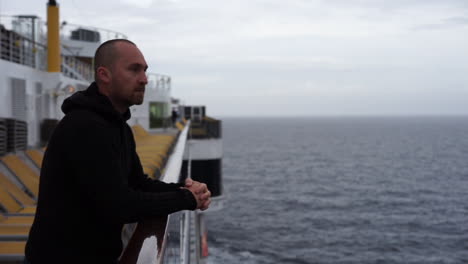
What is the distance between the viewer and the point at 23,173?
29.0 ft

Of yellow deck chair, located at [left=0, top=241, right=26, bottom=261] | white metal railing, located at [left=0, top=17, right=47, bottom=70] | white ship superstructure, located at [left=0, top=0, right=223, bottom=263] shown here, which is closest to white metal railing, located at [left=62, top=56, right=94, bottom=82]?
white ship superstructure, located at [left=0, top=0, right=223, bottom=263]

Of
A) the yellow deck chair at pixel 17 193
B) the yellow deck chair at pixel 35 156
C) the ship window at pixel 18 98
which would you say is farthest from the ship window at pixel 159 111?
the yellow deck chair at pixel 17 193

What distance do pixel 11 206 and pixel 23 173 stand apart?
2169mm

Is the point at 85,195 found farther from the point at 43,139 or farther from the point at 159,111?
the point at 159,111

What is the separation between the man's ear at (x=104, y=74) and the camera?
87.4 inches

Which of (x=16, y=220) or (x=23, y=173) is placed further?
(x=23, y=173)

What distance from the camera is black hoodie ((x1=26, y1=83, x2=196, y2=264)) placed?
194 cm

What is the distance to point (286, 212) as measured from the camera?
33188 millimetres

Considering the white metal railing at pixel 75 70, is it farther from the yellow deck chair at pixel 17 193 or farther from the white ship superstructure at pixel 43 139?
the yellow deck chair at pixel 17 193

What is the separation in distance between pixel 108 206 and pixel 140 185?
87 centimetres

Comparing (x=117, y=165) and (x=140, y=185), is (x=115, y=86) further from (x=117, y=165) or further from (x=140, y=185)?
(x=140, y=185)

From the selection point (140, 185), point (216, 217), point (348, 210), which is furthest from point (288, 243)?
point (140, 185)

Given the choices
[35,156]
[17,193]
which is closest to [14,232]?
[17,193]

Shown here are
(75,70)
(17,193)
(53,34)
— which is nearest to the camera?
(17,193)
